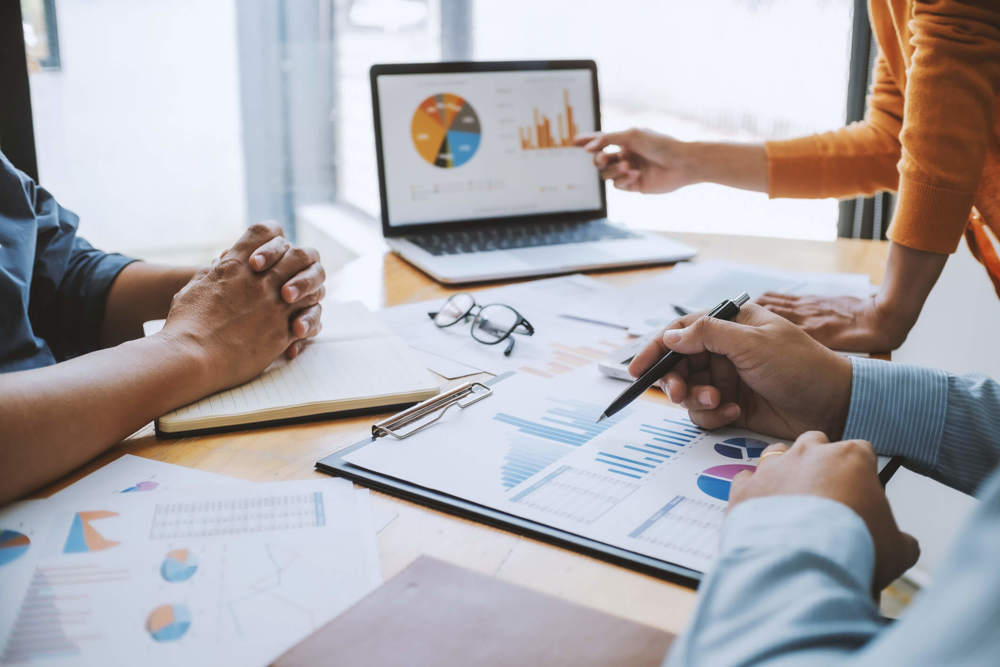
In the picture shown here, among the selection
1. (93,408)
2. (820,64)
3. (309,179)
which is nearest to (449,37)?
(309,179)

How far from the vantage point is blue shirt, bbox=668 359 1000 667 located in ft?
1.05

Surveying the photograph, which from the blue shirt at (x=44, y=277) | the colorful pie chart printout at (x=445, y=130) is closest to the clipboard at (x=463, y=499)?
the blue shirt at (x=44, y=277)

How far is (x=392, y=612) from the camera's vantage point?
20.8 inches

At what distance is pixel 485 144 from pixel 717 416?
0.88m

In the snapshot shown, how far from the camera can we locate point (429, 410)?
0.80 metres

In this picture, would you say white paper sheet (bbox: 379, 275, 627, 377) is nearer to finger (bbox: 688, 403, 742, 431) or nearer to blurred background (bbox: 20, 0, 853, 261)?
finger (bbox: 688, 403, 742, 431)

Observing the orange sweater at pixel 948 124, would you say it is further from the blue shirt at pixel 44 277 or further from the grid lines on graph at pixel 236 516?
the blue shirt at pixel 44 277

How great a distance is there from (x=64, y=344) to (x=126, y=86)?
1763mm

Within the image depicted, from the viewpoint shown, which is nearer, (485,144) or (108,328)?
(108,328)

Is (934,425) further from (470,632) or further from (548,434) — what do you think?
(470,632)

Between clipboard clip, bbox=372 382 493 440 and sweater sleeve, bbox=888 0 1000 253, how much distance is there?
0.62 meters

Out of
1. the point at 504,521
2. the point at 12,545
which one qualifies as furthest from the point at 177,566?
the point at 504,521

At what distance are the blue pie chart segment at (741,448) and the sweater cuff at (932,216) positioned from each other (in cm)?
47

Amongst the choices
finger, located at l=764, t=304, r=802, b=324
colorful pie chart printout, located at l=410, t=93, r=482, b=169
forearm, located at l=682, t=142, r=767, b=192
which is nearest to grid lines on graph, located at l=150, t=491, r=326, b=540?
finger, located at l=764, t=304, r=802, b=324
